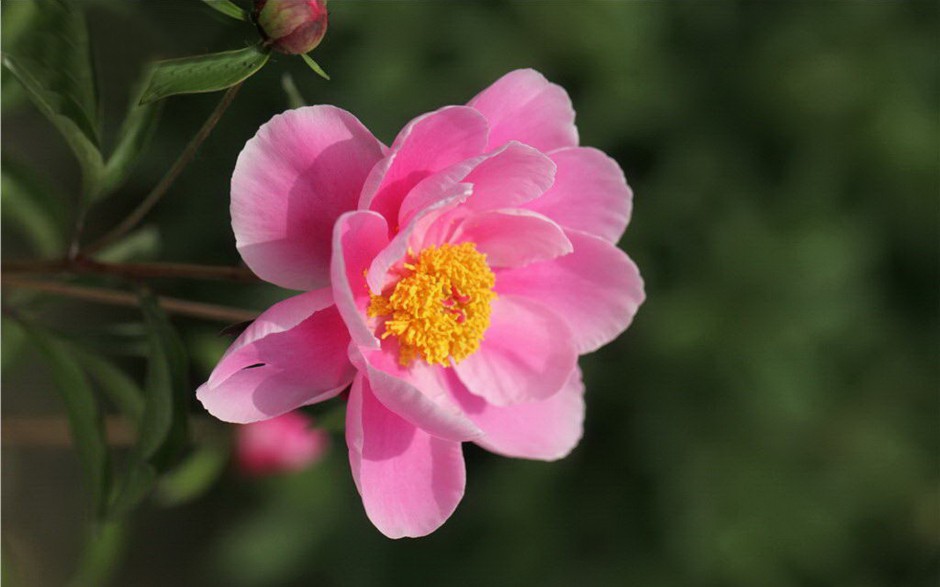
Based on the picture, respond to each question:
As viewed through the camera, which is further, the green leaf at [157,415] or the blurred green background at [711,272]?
the blurred green background at [711,272]

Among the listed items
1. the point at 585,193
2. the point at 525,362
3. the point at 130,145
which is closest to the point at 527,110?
the point at 585,193

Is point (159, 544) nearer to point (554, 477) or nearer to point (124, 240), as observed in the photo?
point (554, 477)

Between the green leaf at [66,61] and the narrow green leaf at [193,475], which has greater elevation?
the green leaf at [66,61]

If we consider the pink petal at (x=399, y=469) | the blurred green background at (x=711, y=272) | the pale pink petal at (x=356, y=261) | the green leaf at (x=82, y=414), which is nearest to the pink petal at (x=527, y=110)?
the pale pink petal at (x=356, y=261)

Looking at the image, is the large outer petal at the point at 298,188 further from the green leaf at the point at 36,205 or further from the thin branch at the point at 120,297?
the green leaf at the point at 36,205

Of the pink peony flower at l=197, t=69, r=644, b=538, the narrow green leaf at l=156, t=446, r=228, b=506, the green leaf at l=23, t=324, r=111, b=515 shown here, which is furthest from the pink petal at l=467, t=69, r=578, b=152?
the narrow green leaf at l=156, t=446, r=228, b=506

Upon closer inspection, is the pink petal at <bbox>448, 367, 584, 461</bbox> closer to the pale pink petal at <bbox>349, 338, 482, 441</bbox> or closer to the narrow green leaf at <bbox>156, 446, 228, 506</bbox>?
the pale pink petal at <bbox>349, 338, 482, 441</bbox>
